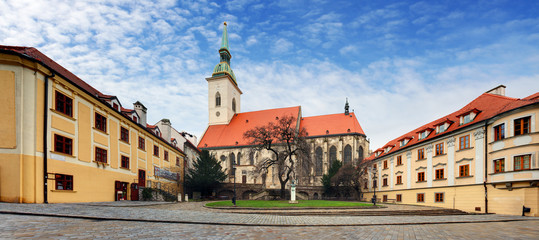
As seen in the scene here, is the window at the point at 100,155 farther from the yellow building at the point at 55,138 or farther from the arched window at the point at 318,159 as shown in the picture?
the arched window at the point at 318,159

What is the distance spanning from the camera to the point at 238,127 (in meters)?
63.1

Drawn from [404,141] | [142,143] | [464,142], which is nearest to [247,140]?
[142,143]

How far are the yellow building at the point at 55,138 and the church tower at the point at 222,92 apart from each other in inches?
1601

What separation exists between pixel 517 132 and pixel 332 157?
1515 inches

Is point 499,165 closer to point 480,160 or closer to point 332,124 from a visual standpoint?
point 480,160

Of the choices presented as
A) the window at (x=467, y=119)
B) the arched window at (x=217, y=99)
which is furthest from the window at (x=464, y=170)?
the arched window at (x=217, y=99)

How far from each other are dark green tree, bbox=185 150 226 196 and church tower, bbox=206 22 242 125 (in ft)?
81.3

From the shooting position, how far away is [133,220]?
10.6 meters

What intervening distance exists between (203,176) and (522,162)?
33.6 metres

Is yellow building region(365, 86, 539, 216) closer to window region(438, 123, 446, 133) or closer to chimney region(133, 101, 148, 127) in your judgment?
window region(438, 123, 446, 133)

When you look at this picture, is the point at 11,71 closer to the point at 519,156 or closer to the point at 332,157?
the point at 519,156

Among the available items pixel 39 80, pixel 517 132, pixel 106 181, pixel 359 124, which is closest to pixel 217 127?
pixel 359 124

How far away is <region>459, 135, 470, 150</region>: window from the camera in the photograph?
23844 millimetres

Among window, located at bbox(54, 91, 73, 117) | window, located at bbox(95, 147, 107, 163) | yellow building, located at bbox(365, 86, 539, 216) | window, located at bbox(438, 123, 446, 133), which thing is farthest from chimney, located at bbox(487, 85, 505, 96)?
window, located at bbox(54, 91, 73, 117)
